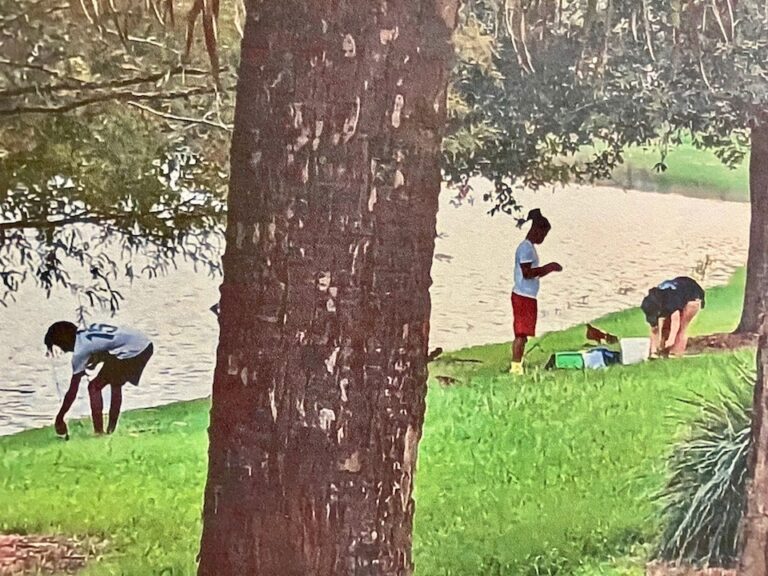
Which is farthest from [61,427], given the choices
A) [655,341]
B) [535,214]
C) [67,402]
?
[655,341]

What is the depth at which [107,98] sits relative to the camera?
1.08m

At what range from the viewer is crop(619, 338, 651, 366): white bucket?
1247mm

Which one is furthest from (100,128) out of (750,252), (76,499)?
(750,252)

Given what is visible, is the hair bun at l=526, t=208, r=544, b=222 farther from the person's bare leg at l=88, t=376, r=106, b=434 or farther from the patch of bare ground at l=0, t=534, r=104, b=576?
the patch of bare ground at l=0, t=534, r=104, b=576

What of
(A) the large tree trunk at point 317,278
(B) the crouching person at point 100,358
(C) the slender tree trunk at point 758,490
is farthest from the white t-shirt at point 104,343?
(C) the slender tree trunk at point 758,490

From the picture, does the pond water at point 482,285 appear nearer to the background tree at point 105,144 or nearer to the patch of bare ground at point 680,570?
the background tree at point 105,144

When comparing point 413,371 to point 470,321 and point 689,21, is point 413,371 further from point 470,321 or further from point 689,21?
point 689,21

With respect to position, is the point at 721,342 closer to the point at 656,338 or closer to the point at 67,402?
the point at 656,338

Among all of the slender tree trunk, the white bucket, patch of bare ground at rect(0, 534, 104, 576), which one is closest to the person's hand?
patch of bare ground at rect(0, 534, 104, 576)

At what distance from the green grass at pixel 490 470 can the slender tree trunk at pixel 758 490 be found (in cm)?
6

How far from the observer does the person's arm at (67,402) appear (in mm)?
1065

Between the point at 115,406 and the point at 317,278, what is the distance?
11.6 inches

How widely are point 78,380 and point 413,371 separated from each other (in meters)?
0.41

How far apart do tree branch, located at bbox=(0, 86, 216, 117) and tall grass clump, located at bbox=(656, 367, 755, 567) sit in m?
0.83
